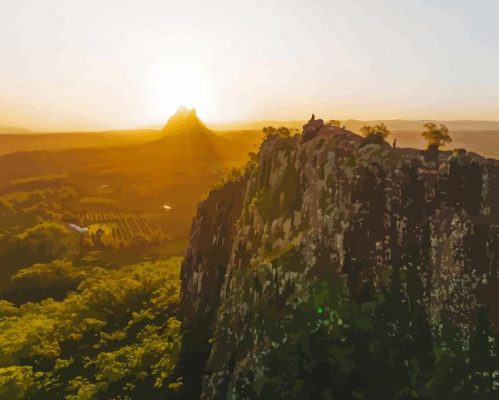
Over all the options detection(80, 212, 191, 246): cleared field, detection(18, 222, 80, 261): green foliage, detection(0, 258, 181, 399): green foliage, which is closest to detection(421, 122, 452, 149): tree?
detection(0, 258, 181, 399): green foliage

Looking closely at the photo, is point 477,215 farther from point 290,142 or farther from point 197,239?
point 197,239

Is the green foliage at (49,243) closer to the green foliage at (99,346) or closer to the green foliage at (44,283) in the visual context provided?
the green foliage at (44,283)

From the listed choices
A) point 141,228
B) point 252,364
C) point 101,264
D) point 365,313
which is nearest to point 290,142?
point 365,313

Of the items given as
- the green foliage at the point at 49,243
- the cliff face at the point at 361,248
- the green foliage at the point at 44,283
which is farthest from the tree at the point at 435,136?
the green foliage at the point at 49,243

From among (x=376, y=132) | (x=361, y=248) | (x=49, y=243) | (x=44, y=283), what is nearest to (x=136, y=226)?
(x=49, y=243)

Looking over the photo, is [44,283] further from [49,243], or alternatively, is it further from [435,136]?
[435,136]
